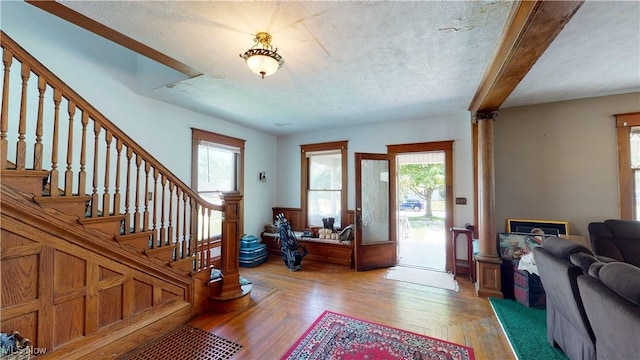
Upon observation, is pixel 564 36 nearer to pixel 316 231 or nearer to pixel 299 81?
pixel 299 81

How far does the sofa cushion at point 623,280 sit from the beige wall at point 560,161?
109 inches

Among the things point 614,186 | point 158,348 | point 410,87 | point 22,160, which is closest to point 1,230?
point 22,160

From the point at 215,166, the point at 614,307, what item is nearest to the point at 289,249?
the point at 215,166

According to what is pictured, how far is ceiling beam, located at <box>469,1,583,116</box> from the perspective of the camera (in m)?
1.45

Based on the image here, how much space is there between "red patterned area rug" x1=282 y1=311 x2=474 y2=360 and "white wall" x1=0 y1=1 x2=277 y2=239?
3.03m

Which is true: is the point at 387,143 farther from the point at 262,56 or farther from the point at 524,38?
the point at 262,56

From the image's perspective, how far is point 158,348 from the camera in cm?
215

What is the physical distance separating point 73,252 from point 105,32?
6.12 feet

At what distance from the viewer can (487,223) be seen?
3203 millimetres

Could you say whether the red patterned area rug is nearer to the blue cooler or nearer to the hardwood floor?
the hardwood floor

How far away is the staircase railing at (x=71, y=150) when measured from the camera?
1652 mm

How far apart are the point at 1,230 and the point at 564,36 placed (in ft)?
14.5

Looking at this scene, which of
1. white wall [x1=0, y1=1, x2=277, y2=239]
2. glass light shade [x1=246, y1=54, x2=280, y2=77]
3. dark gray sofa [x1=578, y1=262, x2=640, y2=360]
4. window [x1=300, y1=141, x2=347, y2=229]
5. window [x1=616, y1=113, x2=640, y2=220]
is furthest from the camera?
window [x1=300, y1=141, x2=347, y2=229]

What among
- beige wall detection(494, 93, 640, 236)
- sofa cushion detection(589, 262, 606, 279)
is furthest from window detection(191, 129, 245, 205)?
beige wall detection(494, 93, 640, 236)
